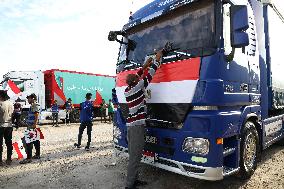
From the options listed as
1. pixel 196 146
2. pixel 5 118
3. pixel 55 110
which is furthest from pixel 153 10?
pixel 55 110

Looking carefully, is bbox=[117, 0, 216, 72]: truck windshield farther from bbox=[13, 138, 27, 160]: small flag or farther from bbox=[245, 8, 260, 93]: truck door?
bbox=[13, 138, 27, 160]: small flag

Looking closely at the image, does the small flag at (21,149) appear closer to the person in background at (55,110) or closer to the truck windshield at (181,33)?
the truck windshield at (181,33)

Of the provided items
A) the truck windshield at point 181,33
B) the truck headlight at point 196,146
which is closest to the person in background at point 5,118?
the truck windshield at point 181,33

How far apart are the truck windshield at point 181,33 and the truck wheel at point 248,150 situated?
5.20 ft

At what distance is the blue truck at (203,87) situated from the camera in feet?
12.4

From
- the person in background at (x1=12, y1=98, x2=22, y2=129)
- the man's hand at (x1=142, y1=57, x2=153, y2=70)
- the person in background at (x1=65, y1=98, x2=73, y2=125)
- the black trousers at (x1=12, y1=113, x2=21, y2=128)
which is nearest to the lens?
the man's hand at (x1=142, y1=57, x2=153, y2=70)

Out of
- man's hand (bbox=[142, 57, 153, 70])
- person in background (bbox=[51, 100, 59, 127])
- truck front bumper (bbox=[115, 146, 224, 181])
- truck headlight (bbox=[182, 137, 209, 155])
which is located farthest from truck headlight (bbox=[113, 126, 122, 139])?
person in background (bbox=[51, 100, 59, 127])

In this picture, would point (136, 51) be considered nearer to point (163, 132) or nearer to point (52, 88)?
point (163, 132)

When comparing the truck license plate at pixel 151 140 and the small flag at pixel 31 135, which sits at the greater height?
the truck license plate at pixel 151 140

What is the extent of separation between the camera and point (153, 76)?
14.7ft

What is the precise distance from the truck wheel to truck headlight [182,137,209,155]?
3.08 ft

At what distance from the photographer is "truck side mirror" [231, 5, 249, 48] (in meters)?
3.79

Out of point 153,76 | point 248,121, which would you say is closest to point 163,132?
point 153,76

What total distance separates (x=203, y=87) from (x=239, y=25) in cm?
101
